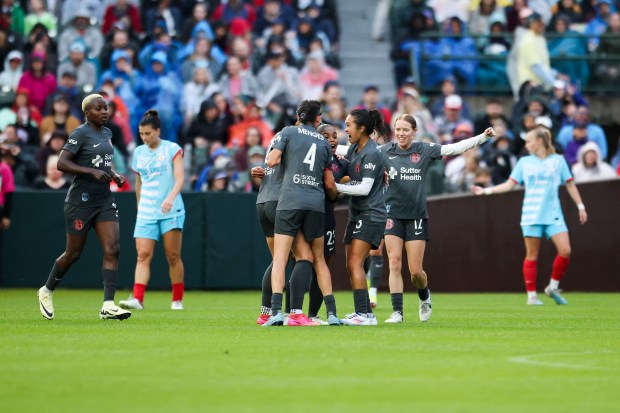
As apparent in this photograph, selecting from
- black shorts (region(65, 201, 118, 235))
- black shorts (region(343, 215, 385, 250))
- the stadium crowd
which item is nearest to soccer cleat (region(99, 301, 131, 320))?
black shorts (region(65, 201, 118, 235))

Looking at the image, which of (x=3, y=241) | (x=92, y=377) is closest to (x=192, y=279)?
(x=3, y=241)

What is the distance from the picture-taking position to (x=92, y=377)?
8.43 m

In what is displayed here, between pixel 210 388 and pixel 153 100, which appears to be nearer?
pixel 210 388

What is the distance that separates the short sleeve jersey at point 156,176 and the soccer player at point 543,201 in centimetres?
466

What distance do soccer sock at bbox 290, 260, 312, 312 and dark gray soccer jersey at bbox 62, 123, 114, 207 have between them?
7.21 feet

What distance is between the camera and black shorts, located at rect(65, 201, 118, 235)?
43.4 feet

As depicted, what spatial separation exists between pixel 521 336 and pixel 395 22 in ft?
57.7

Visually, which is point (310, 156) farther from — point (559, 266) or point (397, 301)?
point (559, 266)

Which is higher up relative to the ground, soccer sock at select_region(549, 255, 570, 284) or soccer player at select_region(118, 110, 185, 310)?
soccer player at select_region(118, 110, 185, 310)

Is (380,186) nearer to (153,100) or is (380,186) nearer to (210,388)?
(210,388)

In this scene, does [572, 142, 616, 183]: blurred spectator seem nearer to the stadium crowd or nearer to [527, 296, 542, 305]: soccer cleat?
the stadium crowd

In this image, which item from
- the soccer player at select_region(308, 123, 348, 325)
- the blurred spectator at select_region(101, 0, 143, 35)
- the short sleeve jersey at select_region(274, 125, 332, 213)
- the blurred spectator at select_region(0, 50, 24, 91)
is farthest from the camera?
the blurred spectator at select_region(101, 0, 143, 35)

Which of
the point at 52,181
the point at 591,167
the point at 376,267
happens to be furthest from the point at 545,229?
the point at 52,181

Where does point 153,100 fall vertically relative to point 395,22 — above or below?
below
